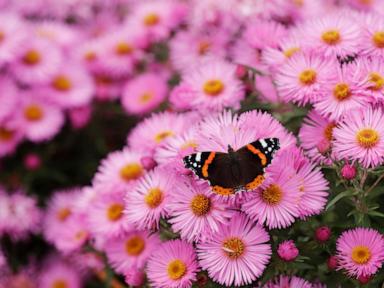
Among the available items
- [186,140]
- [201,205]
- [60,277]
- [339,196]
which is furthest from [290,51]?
[60,277]

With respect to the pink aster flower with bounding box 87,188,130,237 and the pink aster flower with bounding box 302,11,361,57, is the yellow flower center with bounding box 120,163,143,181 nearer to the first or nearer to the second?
the pink aster flower with bounding box 87,188,130,237

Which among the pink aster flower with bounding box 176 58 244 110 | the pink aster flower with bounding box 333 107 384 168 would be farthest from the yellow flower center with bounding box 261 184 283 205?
the pink aster flower with bounding box 176 58 244 110

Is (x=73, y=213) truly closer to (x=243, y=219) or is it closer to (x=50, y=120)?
(x=50, y=120)

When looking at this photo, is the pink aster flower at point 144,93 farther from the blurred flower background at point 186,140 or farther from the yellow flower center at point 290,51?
the yellow flower center at point 290,51

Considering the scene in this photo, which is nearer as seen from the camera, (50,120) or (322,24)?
(322,24)

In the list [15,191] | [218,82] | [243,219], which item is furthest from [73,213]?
[243,219]

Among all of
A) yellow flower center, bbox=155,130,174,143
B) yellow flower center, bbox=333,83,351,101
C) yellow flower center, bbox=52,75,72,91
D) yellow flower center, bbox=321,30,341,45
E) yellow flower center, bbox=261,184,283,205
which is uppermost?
yellow flower center, bbox=321,30,341,45
